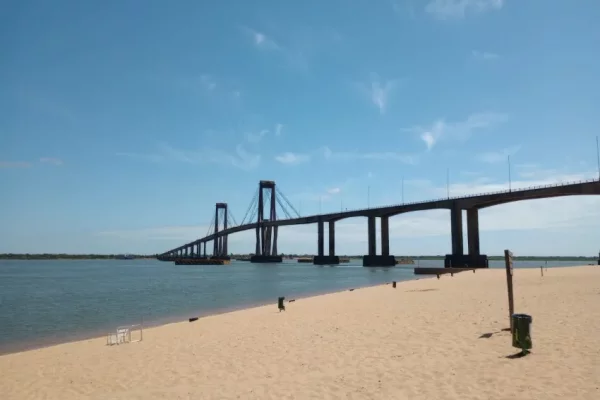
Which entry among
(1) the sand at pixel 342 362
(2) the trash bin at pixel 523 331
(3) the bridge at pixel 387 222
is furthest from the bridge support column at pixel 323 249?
(2) the trash bin at pixel 523 331

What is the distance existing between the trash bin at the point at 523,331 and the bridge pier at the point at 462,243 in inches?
3100

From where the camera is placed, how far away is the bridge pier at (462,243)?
288 ft

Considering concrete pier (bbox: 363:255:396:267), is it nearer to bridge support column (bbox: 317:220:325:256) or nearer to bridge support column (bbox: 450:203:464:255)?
bridge support column (bbox: 317:220:325:256)

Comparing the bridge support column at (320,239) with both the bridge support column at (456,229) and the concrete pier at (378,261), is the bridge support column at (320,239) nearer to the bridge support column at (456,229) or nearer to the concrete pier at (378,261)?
the concrete pier at (378,261)

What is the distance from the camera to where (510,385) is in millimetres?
7797

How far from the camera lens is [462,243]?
9175 centimetres

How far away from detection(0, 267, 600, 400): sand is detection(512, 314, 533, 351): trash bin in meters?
0.25

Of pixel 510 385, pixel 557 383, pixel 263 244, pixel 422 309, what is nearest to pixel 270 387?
pixel 510 385

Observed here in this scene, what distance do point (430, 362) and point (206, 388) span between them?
475 centimetres

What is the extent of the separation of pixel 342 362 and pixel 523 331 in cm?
401

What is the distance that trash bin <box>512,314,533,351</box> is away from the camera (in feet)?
31.6

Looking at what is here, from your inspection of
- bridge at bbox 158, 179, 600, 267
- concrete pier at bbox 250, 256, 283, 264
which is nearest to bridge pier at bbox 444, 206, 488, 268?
bridge at bbox 158, 179, 600, 267

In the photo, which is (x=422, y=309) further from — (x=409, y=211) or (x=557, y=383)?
(x=409, y=211)

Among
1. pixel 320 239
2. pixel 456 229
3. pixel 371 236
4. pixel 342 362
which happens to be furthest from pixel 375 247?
pixel 342 362
